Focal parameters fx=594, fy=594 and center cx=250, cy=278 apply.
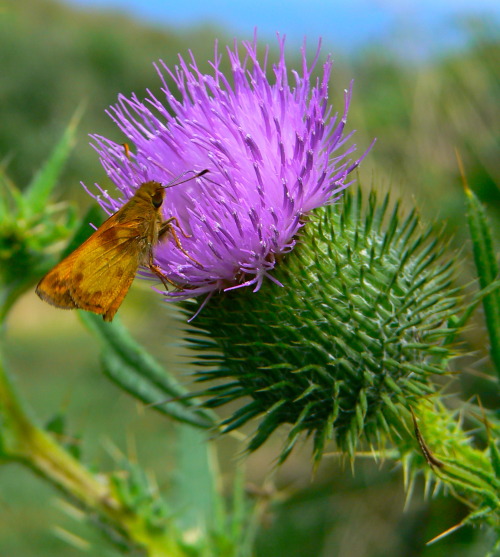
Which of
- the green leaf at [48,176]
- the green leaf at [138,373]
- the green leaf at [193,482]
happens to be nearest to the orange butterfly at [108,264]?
the green leaf at [138,373]

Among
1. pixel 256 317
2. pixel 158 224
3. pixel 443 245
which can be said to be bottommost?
pixel 443 245

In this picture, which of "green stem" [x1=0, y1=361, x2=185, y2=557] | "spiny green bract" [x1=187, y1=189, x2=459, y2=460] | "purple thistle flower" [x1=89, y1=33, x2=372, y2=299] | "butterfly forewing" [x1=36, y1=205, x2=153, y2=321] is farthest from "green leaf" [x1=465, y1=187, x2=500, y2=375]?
"green stem" [x1=0, y1=361, x2=185, y2=557]

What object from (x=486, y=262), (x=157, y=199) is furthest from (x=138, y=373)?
(x=486, y=262)

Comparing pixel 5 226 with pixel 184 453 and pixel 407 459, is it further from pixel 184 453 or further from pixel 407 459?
pixel 407 459

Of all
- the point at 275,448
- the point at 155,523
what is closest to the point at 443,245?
the point at 155,523

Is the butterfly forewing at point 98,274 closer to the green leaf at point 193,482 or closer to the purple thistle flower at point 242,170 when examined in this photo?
the purple thistle flower at point 242,170

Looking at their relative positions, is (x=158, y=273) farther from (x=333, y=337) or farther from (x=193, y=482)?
(x=193, y=482)

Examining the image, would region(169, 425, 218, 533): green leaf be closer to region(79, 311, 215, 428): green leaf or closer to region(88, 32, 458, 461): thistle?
region(79, 311, 215, 428): green leaf
